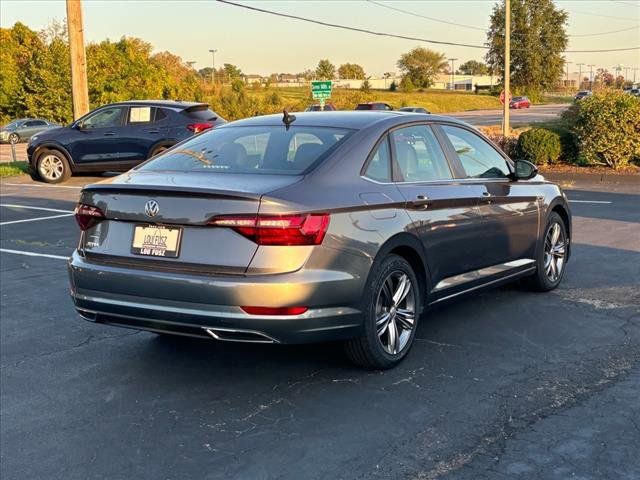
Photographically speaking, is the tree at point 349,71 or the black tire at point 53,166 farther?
the tree at point 349,71

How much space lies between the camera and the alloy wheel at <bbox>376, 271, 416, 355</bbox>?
4695mm

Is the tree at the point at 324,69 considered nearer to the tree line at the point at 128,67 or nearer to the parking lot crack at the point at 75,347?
the tree line at the point at 128,67

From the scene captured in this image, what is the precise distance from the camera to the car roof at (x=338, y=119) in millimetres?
5141

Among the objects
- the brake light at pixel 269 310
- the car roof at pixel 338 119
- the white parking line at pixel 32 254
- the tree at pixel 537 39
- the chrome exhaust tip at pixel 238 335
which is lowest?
the white parking line at pixel 32 254

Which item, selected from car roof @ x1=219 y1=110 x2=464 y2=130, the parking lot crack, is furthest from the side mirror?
the parking lot crack

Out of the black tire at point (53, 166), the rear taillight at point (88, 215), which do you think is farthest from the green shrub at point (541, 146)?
the rear taillight at point (88, 215)

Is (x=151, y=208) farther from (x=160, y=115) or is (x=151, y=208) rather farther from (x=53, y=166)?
(x=53, y=166)

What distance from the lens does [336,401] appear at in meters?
4.27

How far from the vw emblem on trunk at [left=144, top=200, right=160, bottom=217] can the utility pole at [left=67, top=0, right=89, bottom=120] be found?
16.5 metres

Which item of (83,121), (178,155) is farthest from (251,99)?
(178,155)

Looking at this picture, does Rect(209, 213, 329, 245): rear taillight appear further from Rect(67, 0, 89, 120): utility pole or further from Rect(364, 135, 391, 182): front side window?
Rect(67, 0, 89, 120): utility pole

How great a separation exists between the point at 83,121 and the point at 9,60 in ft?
138

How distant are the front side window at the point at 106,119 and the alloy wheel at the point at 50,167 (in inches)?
43.2

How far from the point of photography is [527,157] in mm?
18844
